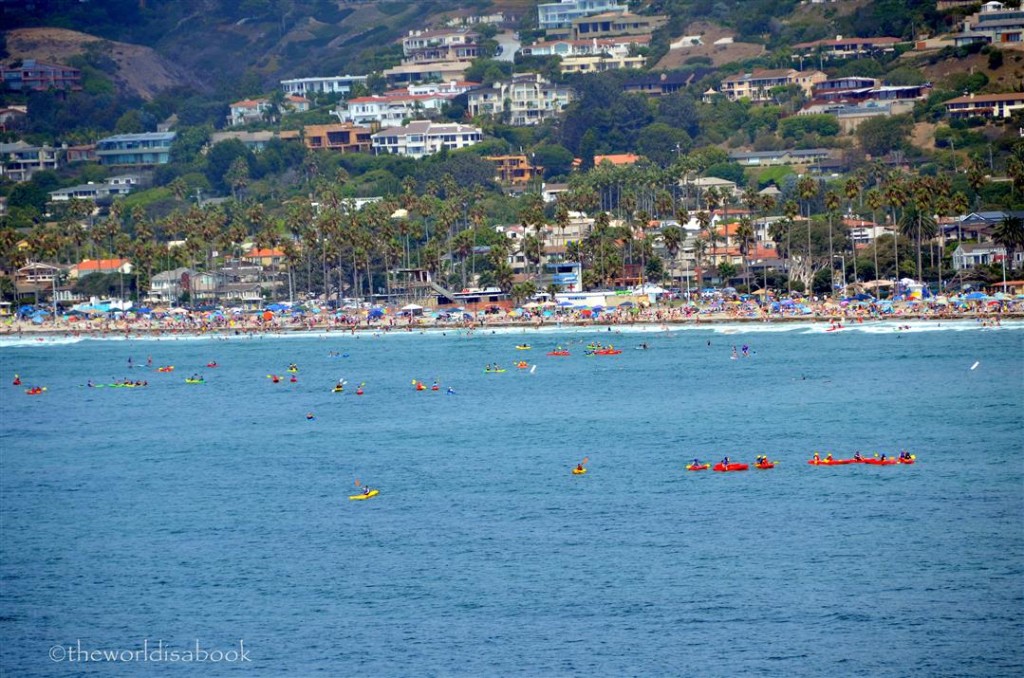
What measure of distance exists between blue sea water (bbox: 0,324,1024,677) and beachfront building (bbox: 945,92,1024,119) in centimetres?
7836

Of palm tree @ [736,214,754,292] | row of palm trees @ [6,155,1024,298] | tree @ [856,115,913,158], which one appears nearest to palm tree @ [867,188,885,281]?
row of palm trees @ [6,155,1024,298]

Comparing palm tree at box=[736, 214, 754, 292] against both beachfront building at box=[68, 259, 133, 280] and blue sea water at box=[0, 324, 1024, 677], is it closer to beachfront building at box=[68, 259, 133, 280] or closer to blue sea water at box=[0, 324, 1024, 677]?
blue sea water at box=[0, 324, 1024, 677]

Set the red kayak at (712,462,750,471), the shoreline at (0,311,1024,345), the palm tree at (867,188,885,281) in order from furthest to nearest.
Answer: the palm tree at (867,188,885,281)
the shoreline at (0,311,1024,345)
the red kayak at (712,462,750,471)

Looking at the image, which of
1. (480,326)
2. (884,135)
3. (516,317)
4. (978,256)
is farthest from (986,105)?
(480,326)

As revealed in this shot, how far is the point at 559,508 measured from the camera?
6888 centimetres

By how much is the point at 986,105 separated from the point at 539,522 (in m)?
134

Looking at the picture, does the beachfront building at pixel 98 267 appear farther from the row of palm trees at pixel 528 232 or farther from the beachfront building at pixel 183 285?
the beachfront building at pixel 183 285

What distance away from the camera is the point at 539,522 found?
6638 cm

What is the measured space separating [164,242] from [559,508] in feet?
417

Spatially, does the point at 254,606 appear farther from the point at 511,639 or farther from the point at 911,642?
the point at 911,642

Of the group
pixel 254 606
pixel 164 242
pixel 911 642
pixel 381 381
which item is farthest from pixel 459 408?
pixel 164 242

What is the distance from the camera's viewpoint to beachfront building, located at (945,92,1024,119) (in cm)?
18462

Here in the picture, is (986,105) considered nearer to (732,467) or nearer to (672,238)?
(672,238)

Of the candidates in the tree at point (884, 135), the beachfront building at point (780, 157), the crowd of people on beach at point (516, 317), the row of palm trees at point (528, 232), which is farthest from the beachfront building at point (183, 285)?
the tree at point (884, 135)
